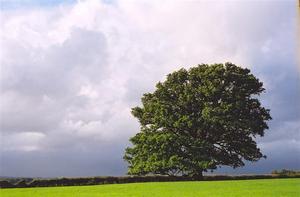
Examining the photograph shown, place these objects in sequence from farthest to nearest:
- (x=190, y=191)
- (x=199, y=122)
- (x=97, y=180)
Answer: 1. (x=199, y=122)
2. (x=97, y=180)
3. (x=190, y=191)

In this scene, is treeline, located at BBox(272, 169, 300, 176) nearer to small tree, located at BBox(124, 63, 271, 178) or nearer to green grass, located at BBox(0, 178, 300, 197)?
small tree, located at BBox(124, 63, 271, 178)

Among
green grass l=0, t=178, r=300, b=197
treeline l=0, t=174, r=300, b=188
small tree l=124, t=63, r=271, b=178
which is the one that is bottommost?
green grass l=0, t=178, r=300, b=197

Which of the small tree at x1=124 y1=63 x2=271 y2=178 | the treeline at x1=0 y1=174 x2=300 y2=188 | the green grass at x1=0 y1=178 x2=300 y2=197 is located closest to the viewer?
the green grass at x1=0 y1=178 x2=300 y2=197

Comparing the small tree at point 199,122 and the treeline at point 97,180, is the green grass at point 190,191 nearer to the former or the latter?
the treeline at point 97,180

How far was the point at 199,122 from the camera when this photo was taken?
47.5 metres

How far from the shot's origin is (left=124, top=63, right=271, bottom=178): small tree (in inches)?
1821

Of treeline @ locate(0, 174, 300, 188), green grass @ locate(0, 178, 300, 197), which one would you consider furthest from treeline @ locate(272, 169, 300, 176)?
green grass @ locate(0, 178, 300, 197)

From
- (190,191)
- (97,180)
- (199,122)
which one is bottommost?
(190,191)

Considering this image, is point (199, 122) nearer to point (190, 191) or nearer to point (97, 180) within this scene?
point (97, 180)

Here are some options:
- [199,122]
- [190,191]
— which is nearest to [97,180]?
[199,122]

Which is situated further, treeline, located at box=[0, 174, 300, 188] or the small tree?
the small tree

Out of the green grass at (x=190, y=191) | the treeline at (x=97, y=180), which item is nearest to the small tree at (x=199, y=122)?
the treeline at (x=97, y=180)

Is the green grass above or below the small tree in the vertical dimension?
below

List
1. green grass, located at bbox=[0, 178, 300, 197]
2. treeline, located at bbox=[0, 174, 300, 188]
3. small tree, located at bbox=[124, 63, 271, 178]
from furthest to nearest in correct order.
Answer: small tree, located at bbox=[124, 63, 271, 178]
treeline, located at bbox=[0, 174, 300, 188]
green grass, located at bbox=[0, 178, 300, 197]
